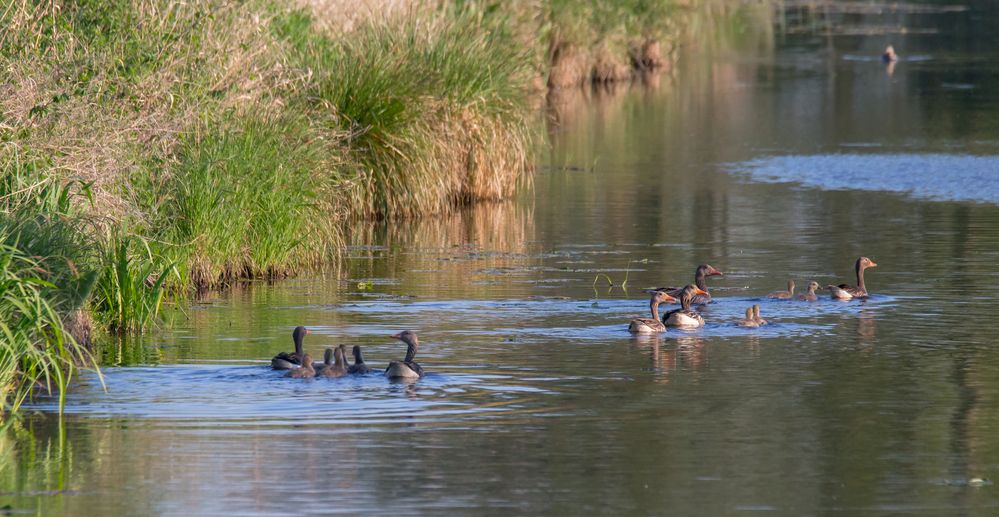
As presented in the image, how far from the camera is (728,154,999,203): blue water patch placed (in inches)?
1140

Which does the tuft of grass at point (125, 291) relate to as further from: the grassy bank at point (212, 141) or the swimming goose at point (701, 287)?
the swimming goose at point (701, 287)

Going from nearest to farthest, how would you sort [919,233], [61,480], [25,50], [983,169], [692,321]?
1. [61,480]
2. [692,321]
3. [25,50]
4. [919,233]
5. [983,169]

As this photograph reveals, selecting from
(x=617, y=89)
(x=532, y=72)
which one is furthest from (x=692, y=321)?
(x=617, y=89)

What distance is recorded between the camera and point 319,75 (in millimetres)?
24062

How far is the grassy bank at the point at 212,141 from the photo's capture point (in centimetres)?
1513

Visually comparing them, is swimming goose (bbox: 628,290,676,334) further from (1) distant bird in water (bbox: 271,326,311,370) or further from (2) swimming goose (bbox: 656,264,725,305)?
(1) distant bird in water (bbox: 271,326,311,370)

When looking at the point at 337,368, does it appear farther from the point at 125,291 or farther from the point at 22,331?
the point at 125,291

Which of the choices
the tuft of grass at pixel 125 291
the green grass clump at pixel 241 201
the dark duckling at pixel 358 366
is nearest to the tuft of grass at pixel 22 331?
the dark duckling at pixel 358 366

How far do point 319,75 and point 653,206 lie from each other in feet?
19.4

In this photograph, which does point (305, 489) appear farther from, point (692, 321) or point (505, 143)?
point (505, 143)

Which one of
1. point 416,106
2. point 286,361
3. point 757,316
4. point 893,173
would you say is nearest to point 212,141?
point 416,106

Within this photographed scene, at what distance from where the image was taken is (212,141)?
19.5m

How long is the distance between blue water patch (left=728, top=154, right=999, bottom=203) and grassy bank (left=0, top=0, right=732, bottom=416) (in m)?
5.23

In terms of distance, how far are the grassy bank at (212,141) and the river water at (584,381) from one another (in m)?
0.56
